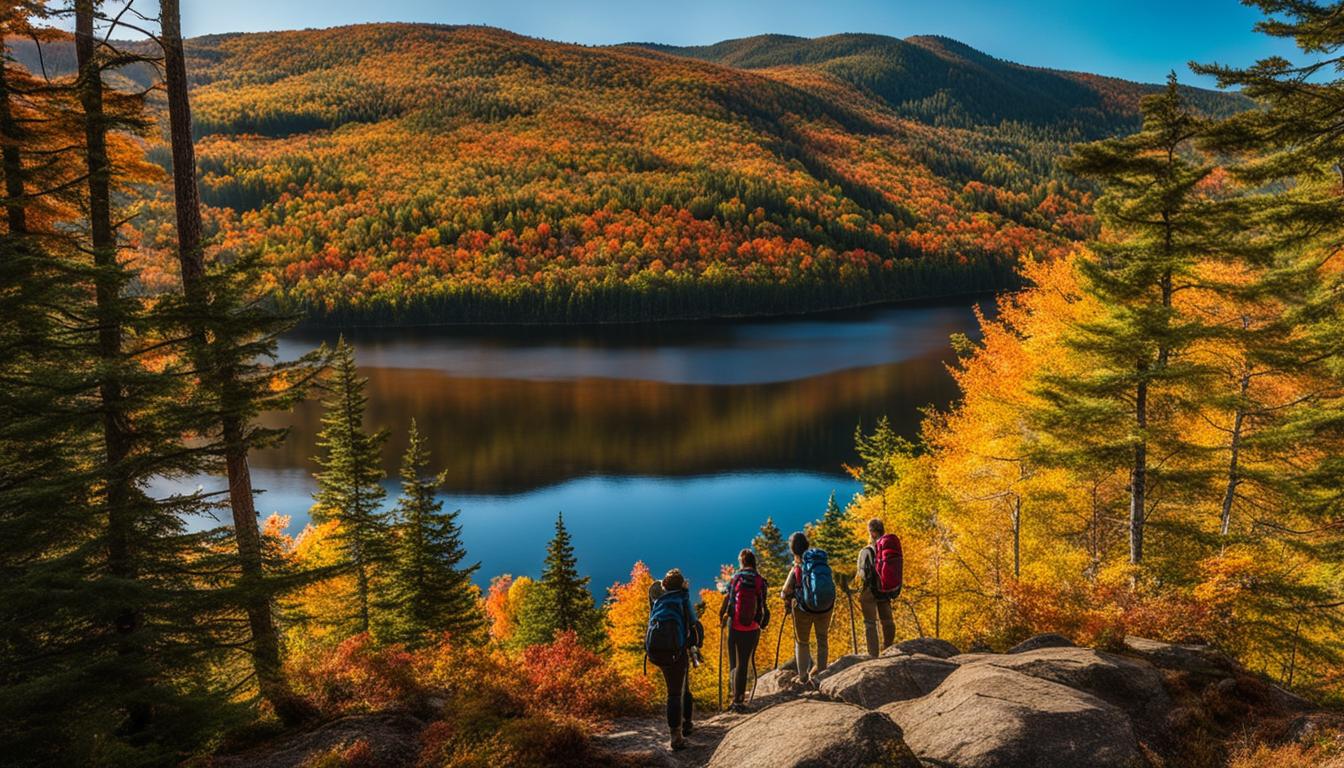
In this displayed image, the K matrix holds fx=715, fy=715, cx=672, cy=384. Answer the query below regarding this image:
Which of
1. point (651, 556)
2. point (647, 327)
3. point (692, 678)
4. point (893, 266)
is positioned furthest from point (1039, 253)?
point (692, 678)

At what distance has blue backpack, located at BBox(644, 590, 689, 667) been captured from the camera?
7.73m

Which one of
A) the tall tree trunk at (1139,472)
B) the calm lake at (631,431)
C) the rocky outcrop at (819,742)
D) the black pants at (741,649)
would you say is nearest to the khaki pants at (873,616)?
the black pants at (741,649)

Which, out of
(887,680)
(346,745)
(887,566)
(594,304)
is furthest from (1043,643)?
(594,304)

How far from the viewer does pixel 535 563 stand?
39.4m

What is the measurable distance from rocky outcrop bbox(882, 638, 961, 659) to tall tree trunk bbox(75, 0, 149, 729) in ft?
31.4

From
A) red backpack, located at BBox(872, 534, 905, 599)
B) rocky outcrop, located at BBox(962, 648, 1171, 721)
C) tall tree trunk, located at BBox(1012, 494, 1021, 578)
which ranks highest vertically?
red backpack, located at BBox(872, 534, 905, 599)

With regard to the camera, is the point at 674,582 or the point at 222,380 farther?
the point at 222,380

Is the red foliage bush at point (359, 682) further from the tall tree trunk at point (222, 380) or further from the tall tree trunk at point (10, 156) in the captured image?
the tall tree trunk at point (10, 156)

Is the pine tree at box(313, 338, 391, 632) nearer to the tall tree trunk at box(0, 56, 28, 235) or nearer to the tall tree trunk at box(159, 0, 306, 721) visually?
the tall tree trunk at box(159, 0, 306, 721)

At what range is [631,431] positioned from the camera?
58.8 meters

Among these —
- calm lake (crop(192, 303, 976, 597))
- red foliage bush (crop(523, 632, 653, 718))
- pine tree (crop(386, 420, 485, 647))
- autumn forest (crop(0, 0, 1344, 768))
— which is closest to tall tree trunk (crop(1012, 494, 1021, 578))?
autumn forest (crop(0, 0, 1344, 768))

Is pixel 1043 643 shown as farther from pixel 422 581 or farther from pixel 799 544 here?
pixel 422 581

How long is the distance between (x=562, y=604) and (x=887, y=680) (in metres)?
17.7

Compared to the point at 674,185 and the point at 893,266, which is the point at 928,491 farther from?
the point at 674,185
